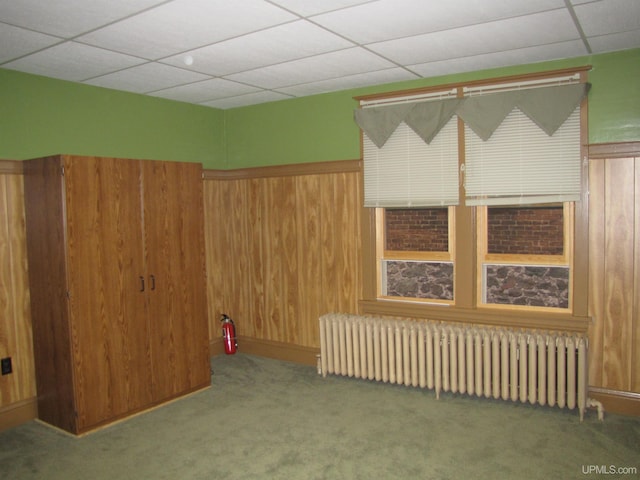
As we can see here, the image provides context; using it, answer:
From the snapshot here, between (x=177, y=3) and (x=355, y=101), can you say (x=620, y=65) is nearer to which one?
(x=355, y=101)

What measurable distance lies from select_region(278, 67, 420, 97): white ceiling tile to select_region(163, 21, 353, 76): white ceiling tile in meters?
0.79

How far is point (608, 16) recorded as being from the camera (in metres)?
2.90

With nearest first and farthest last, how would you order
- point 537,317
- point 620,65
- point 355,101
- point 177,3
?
point 177,3, point 620,65, point 537,317, point 355,101

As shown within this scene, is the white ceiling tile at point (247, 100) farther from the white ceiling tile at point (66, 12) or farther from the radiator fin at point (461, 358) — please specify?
the radiator fin at point (461, 358)

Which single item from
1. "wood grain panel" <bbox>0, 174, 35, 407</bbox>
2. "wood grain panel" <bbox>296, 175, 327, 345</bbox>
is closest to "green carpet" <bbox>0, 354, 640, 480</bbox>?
"wood grain panel" <bbox>0, 174, 35, 407</bbox>

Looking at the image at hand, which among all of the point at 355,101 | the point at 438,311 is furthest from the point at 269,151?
the point at 438,311

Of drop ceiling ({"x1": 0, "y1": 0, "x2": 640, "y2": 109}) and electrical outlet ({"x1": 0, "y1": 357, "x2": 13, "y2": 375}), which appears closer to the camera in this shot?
drop ceiling ({"x1": 0, "y1": 0, "x2": 640, "y2": 109})

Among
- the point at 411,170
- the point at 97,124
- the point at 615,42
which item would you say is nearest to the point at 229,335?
the point at 97,124

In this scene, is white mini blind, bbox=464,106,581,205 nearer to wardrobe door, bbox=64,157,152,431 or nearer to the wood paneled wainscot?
the wood paneled wainscot

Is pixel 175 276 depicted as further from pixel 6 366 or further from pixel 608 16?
pixel 608 16

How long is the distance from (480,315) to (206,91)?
3.25 metres

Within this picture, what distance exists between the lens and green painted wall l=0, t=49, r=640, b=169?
3.68 m

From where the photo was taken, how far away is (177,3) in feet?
8.48

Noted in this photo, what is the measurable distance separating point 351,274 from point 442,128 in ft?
5.31
